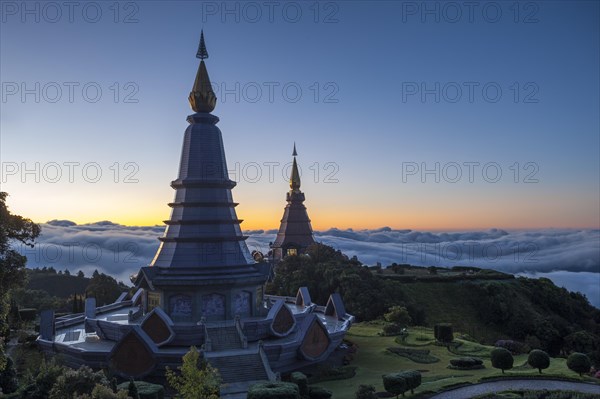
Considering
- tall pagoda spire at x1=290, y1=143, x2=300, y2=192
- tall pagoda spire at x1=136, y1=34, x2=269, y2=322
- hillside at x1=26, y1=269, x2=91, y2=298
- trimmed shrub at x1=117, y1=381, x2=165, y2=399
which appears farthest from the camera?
hillside at x1=26, y1=269, x2=91, y2=298

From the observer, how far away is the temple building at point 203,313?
101ft

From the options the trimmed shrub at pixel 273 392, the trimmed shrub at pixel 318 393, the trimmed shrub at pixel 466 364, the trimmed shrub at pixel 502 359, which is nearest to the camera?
the trimmed shrub at pixel 273 392

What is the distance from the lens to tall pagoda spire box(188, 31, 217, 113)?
41438 millimetres

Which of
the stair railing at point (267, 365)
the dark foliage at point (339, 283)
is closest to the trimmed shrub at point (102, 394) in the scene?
the stair railing at point (267, 365)

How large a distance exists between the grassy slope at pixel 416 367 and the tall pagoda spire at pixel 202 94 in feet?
75.3

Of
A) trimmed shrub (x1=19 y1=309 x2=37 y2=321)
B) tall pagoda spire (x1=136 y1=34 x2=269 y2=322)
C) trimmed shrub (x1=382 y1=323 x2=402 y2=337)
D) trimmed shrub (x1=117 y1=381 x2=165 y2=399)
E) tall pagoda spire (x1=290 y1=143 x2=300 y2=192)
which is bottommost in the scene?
trimmed shrub (x1=382 y1=323 x2=402 y2=337)

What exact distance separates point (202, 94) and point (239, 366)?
72.1 ft

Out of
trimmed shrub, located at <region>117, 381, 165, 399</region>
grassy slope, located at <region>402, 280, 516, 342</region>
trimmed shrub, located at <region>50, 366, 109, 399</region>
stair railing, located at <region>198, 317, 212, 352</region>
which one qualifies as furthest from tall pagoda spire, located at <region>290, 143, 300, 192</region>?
trimmed shrub, located at <region>50, 366, 109, 399</region>

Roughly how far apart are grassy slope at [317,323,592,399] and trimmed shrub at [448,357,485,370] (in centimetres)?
51

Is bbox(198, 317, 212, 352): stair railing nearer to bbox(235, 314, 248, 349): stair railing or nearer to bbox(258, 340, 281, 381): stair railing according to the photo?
bbox(235, 314, 248, 349): stair railing

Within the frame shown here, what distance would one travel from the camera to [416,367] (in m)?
33.7

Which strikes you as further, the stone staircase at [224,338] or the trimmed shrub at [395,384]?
the stone staircase at [224,338]

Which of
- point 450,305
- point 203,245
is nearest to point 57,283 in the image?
point 203,245

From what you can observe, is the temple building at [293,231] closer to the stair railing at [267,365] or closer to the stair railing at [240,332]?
the stair railing at [240,332]
